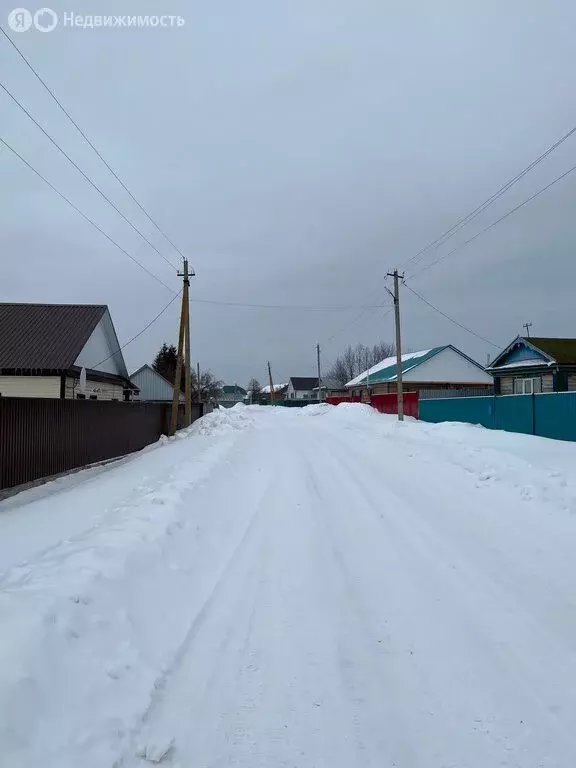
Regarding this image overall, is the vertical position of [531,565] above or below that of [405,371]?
below

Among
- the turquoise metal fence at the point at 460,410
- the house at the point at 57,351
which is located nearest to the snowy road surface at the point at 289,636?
the turquoise metal fence at the point at 460,410

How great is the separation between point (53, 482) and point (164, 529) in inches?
306

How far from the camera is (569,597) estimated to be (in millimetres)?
4500

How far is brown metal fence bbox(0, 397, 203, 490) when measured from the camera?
10789 millimetres

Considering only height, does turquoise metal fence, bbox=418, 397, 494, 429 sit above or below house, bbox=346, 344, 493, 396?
below

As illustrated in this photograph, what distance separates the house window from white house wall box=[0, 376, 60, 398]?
79.3 ft

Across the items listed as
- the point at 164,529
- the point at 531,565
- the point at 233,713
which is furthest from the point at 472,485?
the point at 233,713

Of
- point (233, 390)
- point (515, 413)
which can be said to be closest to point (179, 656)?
point (515, 413)

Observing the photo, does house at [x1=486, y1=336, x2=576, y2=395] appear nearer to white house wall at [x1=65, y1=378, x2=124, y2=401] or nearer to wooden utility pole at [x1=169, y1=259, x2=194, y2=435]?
wooden utility pole at [x1=169, y1=259, x2=194, y2=435]

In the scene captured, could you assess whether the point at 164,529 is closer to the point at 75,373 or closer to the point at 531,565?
the point at 531,565

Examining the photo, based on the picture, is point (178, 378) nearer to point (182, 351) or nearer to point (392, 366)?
point (182, 351)

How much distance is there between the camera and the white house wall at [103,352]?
79.3ft

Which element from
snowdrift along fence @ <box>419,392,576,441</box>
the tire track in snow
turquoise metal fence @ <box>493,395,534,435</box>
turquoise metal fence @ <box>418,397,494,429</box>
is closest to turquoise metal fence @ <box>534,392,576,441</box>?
snowdrift along fence @ <box>419,392,576,441</box>

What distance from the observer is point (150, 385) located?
51.8 m
